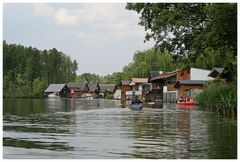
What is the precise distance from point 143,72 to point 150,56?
3332 mm

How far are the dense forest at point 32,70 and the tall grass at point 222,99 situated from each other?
33319 millimetres

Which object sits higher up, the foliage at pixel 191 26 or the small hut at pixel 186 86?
the foliage at pixel 191 26

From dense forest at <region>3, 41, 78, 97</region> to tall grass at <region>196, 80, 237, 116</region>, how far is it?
33.3 meters

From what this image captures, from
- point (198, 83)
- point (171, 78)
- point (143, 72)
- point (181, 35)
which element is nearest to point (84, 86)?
point (143, 72)

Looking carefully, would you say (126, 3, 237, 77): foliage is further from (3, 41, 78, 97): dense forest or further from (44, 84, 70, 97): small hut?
(44, 84, 70, 97): small hut

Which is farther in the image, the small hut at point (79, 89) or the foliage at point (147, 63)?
the small hut at point (79, 89)

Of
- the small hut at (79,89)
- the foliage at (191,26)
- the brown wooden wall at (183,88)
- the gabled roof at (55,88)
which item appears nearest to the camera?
the foliage at (191,26)

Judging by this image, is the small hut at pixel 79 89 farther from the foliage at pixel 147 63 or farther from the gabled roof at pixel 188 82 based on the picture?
the gabled roof at pixel 188 82

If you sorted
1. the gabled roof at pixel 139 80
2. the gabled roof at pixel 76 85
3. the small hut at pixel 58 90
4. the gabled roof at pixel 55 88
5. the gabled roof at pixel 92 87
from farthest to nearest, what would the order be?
the gabled roof at pixel 92 87 → the gabled roof at pixel 76 85 → the small hut at pixel 58 90 → the gabled roof at pixel 55 88 → the gabled roof at pixel 139 80

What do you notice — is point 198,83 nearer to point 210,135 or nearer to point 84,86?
point 210,135

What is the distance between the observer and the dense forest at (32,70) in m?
71.8

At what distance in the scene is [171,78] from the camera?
68.3 metres

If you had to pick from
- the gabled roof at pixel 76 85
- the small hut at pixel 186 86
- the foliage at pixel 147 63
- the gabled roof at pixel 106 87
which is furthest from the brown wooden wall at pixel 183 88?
the gabled roof at pixel 76 85

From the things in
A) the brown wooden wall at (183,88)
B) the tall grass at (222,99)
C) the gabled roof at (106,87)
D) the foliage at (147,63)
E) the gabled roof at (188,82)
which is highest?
the foliage at (147,63)
